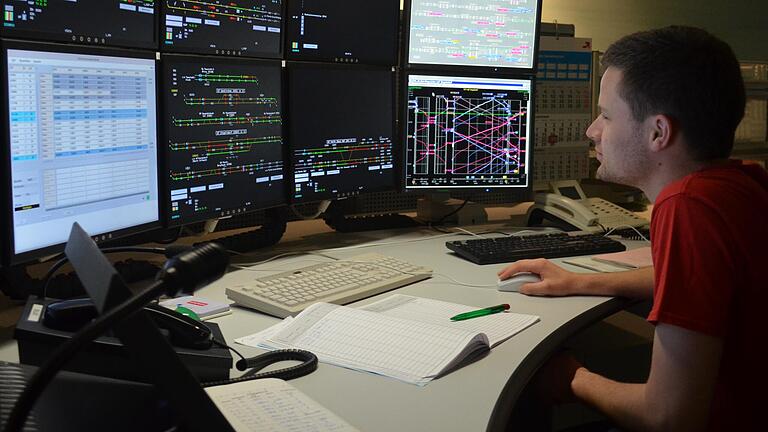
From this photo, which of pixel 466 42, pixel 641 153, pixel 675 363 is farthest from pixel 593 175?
pixel 675 363

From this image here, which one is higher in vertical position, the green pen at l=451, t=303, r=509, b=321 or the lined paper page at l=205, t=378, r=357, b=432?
the green pen at l=451, t=303, r=509, b=321

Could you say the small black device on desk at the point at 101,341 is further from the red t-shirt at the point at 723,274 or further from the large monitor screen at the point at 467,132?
the large monitor screen at the point at 467,132

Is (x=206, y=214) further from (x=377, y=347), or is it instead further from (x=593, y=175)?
(x=593, y=175)

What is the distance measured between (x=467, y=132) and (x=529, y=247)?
19.4 inches

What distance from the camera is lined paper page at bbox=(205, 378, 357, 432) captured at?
892mm

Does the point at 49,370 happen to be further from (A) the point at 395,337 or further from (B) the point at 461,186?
(B) the point at 461,186

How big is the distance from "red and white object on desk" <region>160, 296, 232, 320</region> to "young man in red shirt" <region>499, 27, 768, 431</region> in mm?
652

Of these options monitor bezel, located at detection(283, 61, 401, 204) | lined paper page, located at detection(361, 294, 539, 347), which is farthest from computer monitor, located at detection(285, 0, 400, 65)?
lined paper page, located at detection(361, 294, 539, 347)

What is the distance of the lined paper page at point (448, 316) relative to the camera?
1321mm

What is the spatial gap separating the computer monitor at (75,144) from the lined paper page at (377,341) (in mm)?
433

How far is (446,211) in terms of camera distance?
93.2 inches

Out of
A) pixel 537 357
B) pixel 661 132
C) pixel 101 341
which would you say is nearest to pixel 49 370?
pixel 101 341

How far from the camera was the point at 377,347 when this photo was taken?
120cm

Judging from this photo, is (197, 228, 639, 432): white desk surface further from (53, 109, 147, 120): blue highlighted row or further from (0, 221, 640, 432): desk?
(53, 109, 147, 120): blue highlighted row
